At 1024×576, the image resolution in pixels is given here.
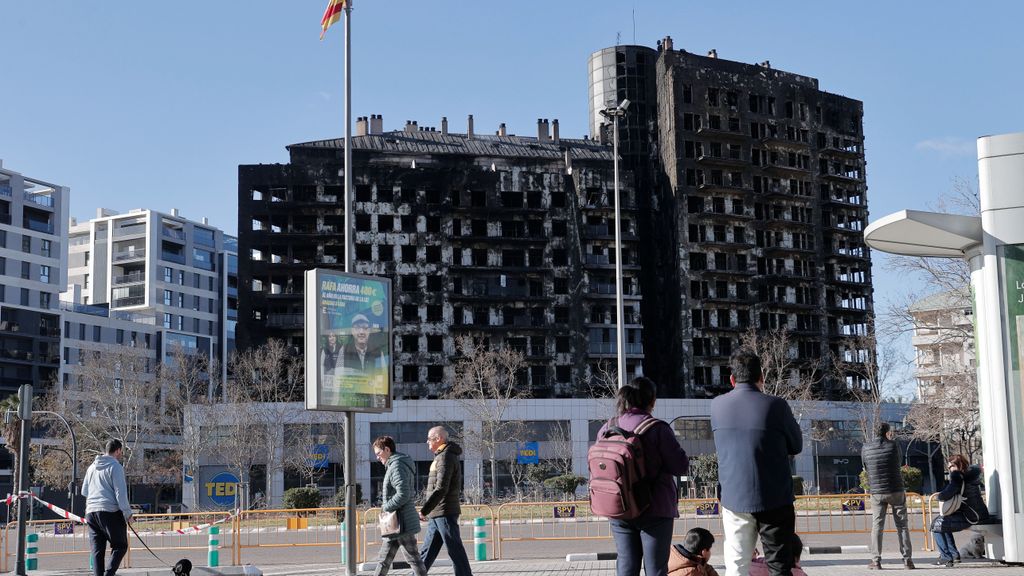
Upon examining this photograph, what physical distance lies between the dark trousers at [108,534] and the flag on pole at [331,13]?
9.96m

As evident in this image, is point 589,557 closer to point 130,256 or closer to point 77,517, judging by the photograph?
point 77,517

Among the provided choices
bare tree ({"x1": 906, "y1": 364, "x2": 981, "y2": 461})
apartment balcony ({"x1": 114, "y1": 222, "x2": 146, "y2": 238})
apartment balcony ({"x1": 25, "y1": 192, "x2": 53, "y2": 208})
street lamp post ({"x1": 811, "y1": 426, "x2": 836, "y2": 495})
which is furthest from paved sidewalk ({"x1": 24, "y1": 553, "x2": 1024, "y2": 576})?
A: apartment balcony ({"x1": 114, "y1": 222, "x2": 146, "y2": 238})

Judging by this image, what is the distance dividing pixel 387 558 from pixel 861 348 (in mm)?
83689

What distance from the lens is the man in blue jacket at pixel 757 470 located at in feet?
26.1

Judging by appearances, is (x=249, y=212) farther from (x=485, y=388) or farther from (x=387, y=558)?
(x=387, y=558)

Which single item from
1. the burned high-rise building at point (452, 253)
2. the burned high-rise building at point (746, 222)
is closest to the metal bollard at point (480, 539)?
the burned high-rise building at point (452, 253)

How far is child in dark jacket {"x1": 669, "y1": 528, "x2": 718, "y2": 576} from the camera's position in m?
9.35

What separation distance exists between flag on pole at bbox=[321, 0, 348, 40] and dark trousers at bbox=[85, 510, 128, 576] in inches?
392

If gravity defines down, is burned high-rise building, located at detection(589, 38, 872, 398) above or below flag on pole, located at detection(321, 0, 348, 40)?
above

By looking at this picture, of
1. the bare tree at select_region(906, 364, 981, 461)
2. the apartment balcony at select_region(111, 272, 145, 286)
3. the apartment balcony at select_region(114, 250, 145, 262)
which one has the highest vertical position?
the apartment balcony at select_region(114, 250, 145, 262)

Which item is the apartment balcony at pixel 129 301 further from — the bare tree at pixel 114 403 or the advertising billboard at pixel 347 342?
the advertising billboard at pixel 347 342

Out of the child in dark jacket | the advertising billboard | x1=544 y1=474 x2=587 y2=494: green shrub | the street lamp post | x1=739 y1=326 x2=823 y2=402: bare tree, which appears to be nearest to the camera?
the child in dark jacket

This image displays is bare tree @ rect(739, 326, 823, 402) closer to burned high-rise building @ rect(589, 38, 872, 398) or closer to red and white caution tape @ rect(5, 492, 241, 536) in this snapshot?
burned high-rise building @ rect(589, 38, 872, 398)

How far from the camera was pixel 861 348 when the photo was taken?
90250mm
